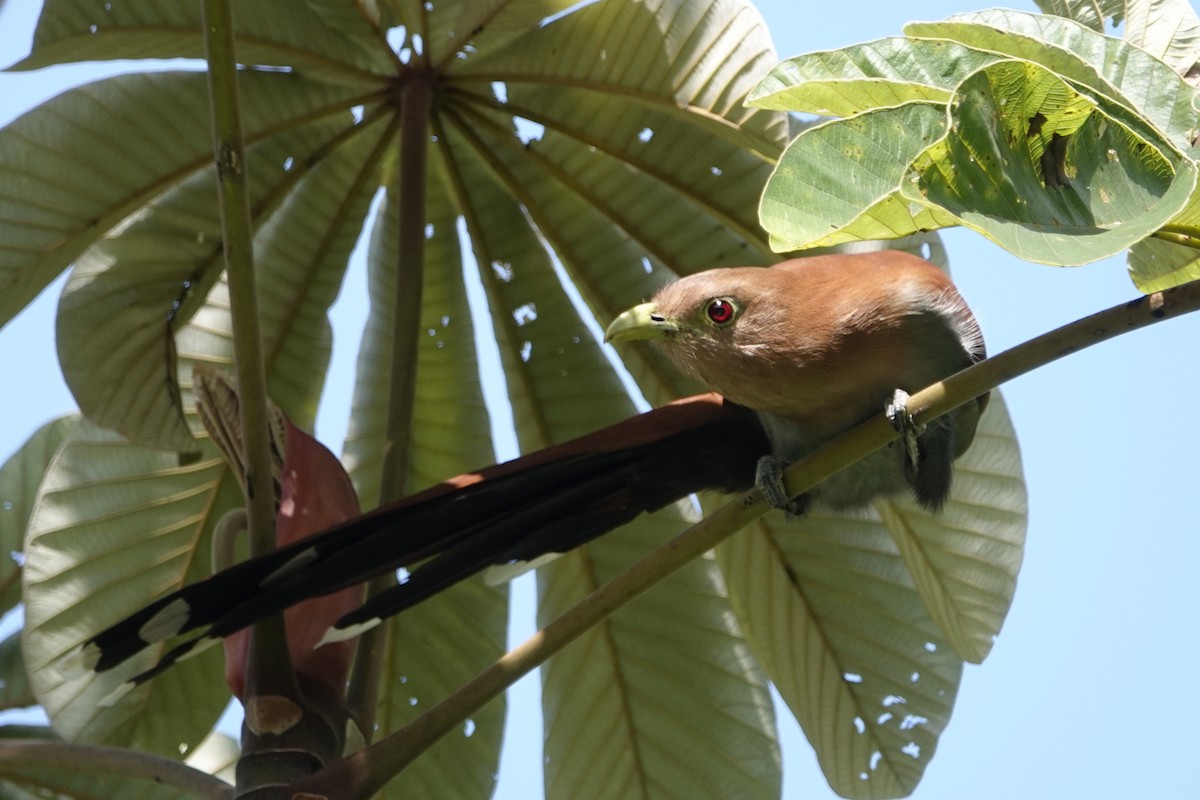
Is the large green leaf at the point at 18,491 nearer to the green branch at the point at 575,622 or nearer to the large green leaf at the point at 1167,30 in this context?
the green branch at the point at 575,622

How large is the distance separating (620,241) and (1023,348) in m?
1.36

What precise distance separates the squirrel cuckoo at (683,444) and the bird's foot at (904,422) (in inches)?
0.7

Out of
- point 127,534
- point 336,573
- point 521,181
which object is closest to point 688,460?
point 336,573

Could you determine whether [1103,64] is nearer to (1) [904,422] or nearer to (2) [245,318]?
(1) [904,422]

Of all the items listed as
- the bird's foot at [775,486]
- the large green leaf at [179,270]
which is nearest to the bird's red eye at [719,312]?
the bird's foot at [775,486]

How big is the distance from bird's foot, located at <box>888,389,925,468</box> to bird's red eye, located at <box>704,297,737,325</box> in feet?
0.90

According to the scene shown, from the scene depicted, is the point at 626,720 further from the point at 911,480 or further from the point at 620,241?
the point at 620,241

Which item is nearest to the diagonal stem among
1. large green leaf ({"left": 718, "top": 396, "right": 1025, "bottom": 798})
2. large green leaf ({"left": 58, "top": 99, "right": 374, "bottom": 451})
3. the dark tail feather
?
the dark tail feather

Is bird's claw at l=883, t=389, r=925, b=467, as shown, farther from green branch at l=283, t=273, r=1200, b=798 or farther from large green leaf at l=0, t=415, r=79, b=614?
large green leaf at l=0, t=415, r=79, b=614

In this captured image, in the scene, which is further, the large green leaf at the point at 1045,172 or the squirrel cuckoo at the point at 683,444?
the squirrel cuckoo at the point at 683,444

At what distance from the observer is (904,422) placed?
1729 millimetres

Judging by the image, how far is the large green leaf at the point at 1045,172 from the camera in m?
1.11

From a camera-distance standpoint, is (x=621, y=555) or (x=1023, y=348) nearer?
(x=1023, y=348)

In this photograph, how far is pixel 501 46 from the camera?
254 centimetres
